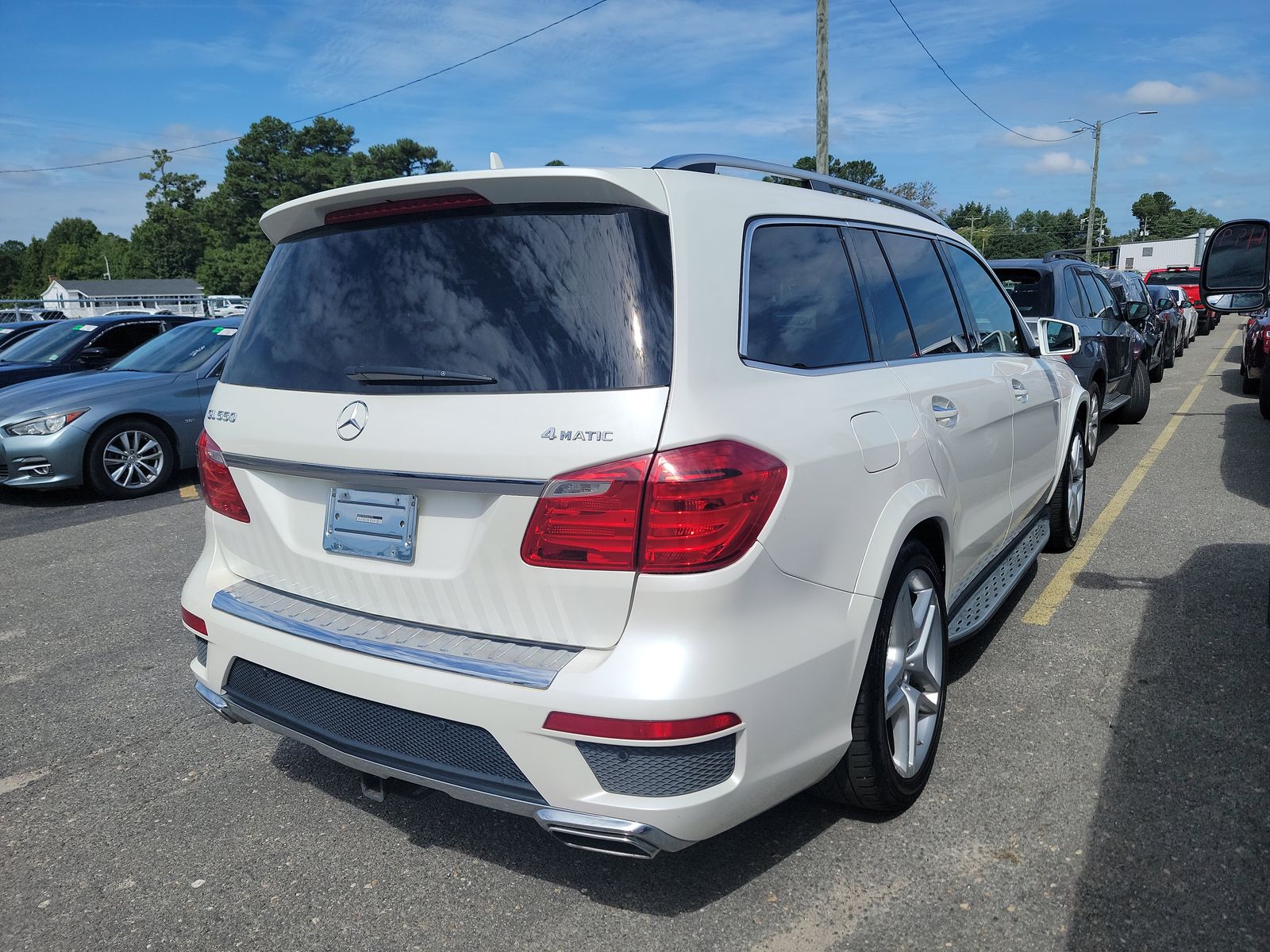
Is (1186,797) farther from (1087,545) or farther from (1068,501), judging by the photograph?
(1087,545)

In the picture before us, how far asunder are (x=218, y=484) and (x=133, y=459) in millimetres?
6801

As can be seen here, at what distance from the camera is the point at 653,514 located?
2070mm

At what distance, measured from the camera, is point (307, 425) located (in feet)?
8.23

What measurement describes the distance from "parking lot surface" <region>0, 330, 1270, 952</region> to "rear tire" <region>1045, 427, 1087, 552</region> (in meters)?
1.04

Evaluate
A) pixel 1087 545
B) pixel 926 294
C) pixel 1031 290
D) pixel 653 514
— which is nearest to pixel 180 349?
pixel 1031 290

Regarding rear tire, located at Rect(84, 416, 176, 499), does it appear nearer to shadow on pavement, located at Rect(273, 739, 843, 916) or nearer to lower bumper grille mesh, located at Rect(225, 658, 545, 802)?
shadow on pavement, located at Rect(273, 739, 843, 916)

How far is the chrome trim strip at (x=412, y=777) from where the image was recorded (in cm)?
221

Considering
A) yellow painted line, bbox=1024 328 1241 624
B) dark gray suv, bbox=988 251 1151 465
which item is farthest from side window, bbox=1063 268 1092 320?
yellow painted line, bbox=1024 328 1241 624

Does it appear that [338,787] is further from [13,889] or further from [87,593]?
[87,593]

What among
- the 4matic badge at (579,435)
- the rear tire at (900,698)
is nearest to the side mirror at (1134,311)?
the rear tire at (900,698)

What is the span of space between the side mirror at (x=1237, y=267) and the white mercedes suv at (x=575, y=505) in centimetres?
139

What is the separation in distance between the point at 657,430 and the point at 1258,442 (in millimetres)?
9349

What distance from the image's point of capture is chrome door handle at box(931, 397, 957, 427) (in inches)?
123

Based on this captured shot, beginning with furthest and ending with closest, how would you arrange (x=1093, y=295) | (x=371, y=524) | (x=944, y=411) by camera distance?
1. (x=1093, y=295)
2. (x=944, y=411)
3. (x=371, y=524)
